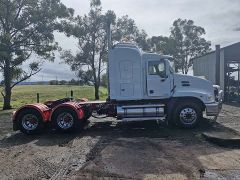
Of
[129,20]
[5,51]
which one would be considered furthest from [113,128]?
[129,20]

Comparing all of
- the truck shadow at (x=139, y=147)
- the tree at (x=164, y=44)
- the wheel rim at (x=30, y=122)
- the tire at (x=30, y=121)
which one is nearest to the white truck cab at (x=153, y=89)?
the truck shadow at (x=139, y=147)

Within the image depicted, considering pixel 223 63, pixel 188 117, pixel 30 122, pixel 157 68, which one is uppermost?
pixel 223 63

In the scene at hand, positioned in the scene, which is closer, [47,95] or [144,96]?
[144,96]

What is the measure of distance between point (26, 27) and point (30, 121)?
17.0m

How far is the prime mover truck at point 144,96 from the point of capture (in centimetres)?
1448

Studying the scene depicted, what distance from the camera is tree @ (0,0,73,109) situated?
29453mm

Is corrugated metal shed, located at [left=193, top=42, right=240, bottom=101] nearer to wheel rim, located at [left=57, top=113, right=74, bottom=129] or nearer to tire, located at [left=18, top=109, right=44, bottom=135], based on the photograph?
wheel rim, located at [left=57, top=113, right=74, bottom=129]

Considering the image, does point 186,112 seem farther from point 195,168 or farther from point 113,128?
point 195,168

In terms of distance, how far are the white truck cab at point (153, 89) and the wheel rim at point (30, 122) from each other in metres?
3.06

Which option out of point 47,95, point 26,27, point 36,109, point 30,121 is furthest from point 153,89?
point 47,95

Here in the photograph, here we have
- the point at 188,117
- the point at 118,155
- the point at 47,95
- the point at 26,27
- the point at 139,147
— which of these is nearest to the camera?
the point at 118,155

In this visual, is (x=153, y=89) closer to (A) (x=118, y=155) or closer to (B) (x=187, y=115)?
(B) (x=187, y=115)

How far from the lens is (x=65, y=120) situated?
1438 cm

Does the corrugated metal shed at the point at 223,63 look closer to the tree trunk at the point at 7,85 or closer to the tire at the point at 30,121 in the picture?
the tree trunk at the point at 7,85
